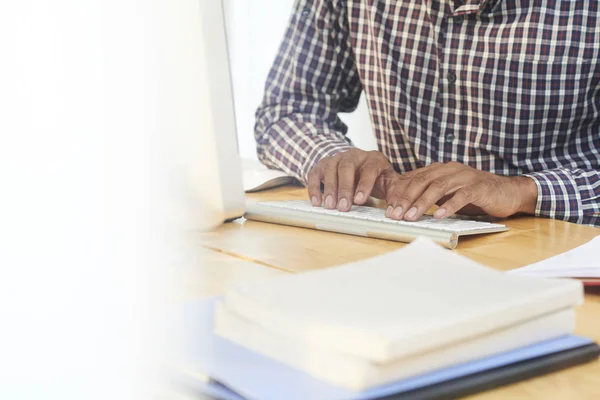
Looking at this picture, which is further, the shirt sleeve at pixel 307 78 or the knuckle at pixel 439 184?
the shirt sleeve at pixel 307 78

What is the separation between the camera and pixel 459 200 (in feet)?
3.31

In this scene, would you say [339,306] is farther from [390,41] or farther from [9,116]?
[390,41]

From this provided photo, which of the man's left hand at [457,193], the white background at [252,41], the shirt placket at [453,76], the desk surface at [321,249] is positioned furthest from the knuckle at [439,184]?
the white background at [252,41]

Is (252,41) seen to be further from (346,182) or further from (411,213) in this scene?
(411,213)

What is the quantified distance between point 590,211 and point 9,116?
998mm

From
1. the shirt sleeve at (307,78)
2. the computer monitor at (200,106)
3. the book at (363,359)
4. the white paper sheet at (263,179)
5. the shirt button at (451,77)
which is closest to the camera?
the book at (363,359)

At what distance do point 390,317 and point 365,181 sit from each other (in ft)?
2.35

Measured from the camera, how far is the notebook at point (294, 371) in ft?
1.33

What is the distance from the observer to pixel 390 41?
1522mm

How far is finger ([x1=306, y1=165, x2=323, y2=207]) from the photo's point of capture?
1105mm

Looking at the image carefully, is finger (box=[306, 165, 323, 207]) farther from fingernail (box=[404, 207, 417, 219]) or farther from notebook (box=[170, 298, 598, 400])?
notebook (box=[170, 298, 598, 400])

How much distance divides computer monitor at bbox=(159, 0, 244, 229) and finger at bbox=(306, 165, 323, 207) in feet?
1.23

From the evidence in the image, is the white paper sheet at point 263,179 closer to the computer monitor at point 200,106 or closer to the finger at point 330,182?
the finger at point 330,182

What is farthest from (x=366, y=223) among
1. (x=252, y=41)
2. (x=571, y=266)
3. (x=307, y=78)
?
(x=252, y=41)
